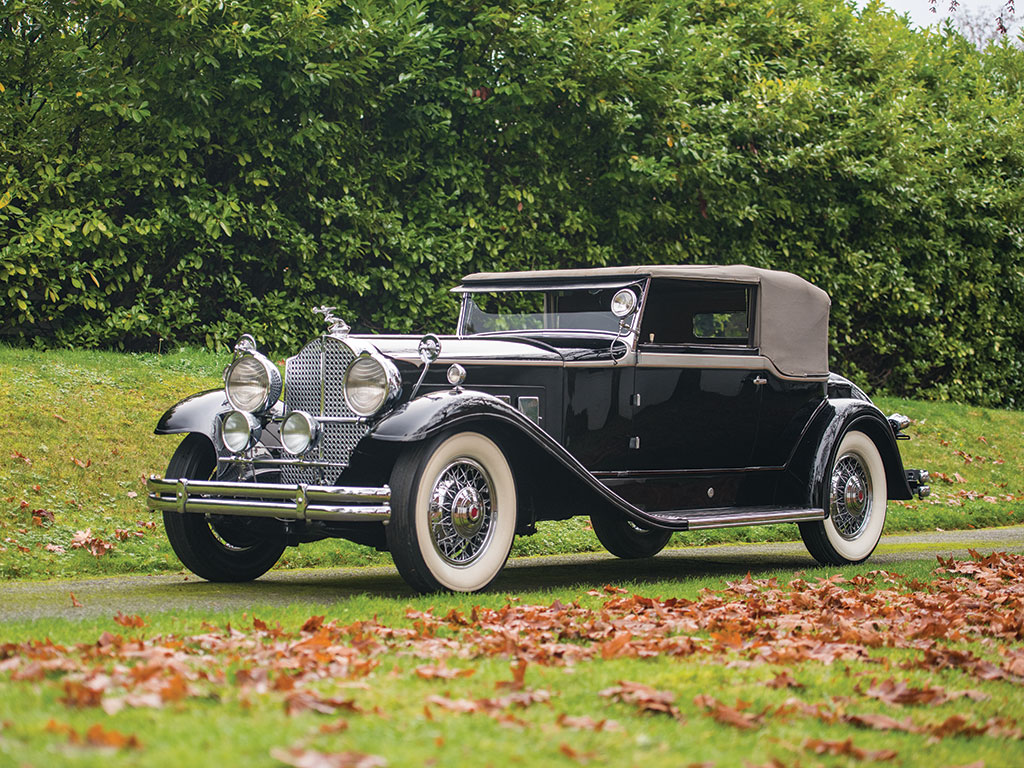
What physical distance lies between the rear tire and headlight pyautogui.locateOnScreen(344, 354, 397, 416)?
2747 millimetres

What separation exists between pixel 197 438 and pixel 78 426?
3.16 metres

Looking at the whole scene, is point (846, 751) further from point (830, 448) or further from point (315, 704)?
point (830, 448)

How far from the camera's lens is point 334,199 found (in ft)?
42.7

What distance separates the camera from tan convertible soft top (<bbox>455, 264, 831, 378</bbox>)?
27.5 ft

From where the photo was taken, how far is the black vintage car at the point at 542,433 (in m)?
6.55

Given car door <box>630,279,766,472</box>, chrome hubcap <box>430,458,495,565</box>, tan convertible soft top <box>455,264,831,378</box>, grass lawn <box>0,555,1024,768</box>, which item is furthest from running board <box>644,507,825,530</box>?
grass lawn <box>0,555,1024,768</box>

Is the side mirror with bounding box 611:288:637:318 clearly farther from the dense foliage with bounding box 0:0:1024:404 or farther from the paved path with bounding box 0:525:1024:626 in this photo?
the dense foliage with bounding box 0:0:1024:404

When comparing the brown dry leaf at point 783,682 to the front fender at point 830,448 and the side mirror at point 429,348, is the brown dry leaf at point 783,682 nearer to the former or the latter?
the side mirror at point 429,348

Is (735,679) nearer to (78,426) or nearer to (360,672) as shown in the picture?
(360,672)

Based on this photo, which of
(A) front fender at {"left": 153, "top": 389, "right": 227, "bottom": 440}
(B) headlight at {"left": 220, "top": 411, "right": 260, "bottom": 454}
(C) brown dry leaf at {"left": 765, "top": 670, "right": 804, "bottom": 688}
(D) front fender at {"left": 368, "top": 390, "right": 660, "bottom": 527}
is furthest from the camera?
(A) front fender at {"left": 153, "top": 389, "right": 227, "bottom": 440}

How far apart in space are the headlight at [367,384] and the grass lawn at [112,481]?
2.06 metres

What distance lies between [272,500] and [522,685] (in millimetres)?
2710

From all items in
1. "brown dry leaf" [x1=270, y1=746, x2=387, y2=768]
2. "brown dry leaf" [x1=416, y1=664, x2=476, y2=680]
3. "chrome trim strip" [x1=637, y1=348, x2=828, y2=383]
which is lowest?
"brown dry leaf" [x1=416, y1=664, x2=476, y2=680]

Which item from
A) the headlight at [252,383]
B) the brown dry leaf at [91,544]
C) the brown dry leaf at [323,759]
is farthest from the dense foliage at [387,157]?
the brown dry leaf at [323,759]
